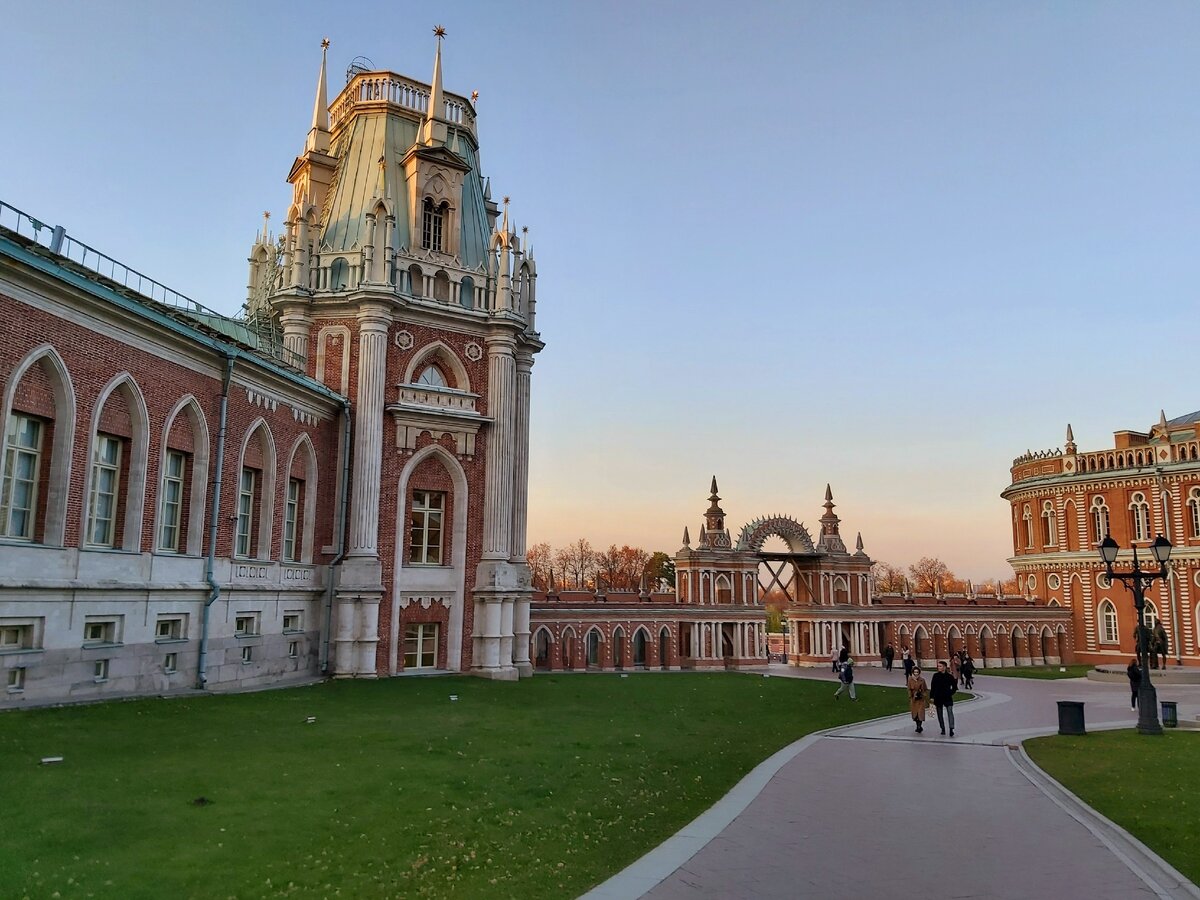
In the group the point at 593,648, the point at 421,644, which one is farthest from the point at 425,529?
the point at 593,648

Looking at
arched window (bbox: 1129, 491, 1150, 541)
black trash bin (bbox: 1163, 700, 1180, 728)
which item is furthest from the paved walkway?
arched window (bbox: 1129, 491, 1150, 541)

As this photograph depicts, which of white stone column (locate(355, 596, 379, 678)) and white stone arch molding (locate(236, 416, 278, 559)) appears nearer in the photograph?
white stone arch molding (locate(236, 416, 278, 559))

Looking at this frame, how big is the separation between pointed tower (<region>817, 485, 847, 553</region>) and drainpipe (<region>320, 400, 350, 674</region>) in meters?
33.5

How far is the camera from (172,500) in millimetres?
21938

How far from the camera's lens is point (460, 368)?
32.0 metres

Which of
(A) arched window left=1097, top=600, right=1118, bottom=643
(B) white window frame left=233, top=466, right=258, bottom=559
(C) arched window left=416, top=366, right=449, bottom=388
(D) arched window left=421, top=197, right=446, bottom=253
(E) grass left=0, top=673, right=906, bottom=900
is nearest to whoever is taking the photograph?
(E) grass left=0, top=673, right=906, bottom=900

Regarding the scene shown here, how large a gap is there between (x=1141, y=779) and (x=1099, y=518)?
5151 cm

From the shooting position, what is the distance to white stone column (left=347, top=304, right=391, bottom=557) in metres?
28.8

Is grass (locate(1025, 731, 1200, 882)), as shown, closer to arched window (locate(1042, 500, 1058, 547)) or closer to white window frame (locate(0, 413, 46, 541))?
white window frame (locate(0, 413, 46, 541))

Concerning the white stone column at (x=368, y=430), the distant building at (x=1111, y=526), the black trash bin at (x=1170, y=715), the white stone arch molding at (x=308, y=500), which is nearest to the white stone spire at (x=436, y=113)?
the white stone column at (x=368, y=430)

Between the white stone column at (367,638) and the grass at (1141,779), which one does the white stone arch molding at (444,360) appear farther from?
the grass at (1141,779)

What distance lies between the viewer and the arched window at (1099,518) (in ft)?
195

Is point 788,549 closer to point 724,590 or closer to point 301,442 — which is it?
point 724,590

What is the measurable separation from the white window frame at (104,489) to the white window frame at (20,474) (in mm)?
1364
